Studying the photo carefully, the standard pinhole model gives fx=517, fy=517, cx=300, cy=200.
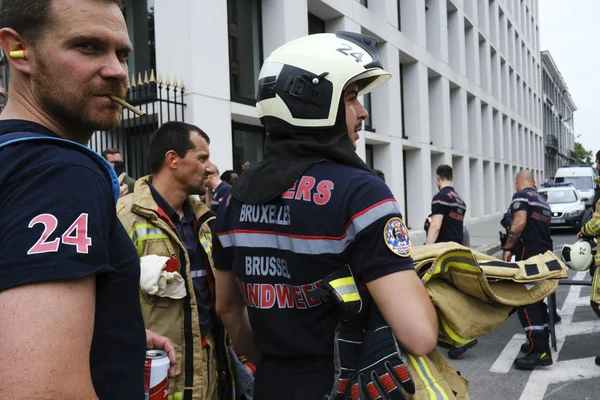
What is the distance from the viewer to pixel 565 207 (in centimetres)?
1761

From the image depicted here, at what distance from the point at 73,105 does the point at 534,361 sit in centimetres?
515

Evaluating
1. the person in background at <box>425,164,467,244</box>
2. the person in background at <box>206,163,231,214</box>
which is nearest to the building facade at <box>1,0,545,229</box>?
the person in background at <box>206,163,231,214</box>

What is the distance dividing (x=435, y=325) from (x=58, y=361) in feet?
3.50

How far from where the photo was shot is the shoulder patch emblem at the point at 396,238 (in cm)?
151

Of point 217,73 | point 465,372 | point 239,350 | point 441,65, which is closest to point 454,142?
point 441,65

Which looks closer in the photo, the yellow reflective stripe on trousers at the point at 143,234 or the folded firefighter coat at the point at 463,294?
the folded firefighter coat at the point at 463,294

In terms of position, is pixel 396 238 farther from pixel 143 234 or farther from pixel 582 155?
pixel 582 155

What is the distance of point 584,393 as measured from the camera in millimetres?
4426

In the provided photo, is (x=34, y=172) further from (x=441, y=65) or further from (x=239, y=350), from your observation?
(x=441, y=65)

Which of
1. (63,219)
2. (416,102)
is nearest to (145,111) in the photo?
(63,219)

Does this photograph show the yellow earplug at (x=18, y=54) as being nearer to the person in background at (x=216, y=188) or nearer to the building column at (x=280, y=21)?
the person in background at (x=216, y=188)

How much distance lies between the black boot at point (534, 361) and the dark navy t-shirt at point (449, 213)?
70.4 inches

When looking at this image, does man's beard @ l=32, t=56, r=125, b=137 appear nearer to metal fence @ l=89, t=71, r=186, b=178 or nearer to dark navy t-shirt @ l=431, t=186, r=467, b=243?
dark navy t-shirt @ l=431, t=186, r=467, b=243

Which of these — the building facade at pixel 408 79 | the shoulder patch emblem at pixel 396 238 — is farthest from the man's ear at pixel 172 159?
the building facade at pixel 408 79
